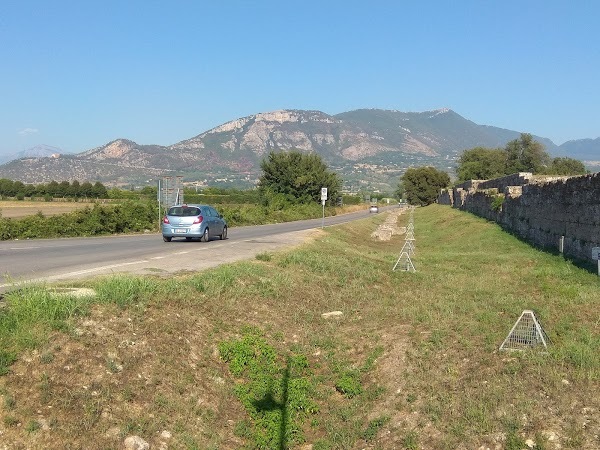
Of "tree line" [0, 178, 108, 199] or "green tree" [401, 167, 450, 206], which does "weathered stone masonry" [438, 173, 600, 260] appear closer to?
"tree line" [0, 178, 108, 199]

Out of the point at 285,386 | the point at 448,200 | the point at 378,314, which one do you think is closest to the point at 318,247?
the point at 378,314

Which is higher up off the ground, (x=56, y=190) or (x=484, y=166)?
(x=484, y=166)

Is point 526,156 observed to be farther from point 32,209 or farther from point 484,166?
point 32,209

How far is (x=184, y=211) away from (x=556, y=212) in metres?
14.5

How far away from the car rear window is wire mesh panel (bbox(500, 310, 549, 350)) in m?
17.3

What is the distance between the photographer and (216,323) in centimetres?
934

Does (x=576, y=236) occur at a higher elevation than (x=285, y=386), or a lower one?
higher

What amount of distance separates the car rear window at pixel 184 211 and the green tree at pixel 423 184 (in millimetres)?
93946

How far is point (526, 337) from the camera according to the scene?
8328 millimetres

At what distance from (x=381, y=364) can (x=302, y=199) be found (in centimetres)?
6731

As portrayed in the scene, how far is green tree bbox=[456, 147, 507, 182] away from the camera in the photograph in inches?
4242

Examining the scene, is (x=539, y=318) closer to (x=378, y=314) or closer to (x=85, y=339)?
(x=378, y=314)

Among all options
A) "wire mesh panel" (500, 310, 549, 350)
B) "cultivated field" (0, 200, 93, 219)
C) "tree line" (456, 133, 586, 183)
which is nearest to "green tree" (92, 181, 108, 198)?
"cultivated field" (0, 200, 93, 219)

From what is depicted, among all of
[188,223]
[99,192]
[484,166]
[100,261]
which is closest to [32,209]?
[99,192]
